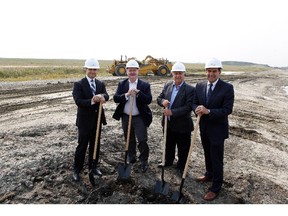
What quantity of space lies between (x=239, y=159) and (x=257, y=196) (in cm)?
166

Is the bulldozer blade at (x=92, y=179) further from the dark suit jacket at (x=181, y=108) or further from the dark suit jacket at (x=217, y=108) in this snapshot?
the dark suit jacket at (x=217, y=108)

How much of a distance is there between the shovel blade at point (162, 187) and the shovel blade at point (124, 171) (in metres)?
0.53

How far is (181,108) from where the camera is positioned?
4.81m

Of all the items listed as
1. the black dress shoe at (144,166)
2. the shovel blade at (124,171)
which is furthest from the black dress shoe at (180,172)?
the shovel blade at (124,171)

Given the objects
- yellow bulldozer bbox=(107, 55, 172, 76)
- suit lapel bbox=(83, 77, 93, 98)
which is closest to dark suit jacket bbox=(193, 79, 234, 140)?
suit lapel bbox=(83, 77, 93, 98)

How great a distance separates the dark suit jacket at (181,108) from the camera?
4.82m

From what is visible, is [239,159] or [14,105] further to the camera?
[14,105]

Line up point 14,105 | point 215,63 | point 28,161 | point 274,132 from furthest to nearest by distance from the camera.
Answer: point 14,105 → point 274,132 → point 28,161 → point 215,63

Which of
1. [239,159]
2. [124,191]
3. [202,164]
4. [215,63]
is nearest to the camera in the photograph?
[215,63]

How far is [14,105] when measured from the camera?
36.3ft

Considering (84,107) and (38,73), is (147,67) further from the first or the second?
(84,107)

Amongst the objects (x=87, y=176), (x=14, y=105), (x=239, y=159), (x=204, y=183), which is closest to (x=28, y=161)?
(x=87, y=176)

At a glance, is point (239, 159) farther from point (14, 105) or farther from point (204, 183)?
point (14, 105)

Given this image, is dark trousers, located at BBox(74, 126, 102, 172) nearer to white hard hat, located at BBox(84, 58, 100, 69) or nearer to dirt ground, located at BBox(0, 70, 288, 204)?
dirt ground, located at BBox(0, 70, 288, 204)
